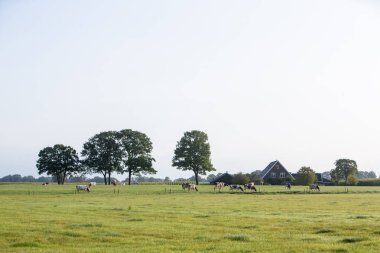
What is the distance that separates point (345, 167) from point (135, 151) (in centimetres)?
6570

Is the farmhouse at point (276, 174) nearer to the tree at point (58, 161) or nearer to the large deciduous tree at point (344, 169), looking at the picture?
the large deciduous tree at point (344, 169)

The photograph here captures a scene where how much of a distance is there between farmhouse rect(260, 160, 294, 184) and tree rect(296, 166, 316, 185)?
14.0m

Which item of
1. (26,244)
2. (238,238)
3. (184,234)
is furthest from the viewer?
(184,234)

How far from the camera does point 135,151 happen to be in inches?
5507

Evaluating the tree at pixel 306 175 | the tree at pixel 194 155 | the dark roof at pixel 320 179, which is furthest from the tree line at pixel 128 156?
the dark roof at pixel 320 179

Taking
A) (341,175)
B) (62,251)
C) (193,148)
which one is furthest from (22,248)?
(341,175)

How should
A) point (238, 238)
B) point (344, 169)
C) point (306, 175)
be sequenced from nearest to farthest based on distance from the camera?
1. point (238, 238)
2. point (306, 175)
3. point (344, 169)

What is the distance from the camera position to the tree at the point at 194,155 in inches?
5418

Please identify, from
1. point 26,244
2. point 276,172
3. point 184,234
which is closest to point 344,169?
point 276,172

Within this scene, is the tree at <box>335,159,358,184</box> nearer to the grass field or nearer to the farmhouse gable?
the farmhouse gable

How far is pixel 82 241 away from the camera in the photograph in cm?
2075

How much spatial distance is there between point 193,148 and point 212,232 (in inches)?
4503

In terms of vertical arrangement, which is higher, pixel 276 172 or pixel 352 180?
pixel 276 172

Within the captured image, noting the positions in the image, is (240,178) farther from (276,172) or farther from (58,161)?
(58,161)
